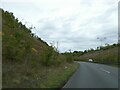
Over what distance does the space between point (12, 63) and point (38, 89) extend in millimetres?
6308

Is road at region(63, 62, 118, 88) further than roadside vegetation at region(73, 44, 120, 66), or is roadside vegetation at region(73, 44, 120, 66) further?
roadside vegetation at region(73, 44, 120, 66)

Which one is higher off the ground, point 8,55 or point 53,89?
point 8,55

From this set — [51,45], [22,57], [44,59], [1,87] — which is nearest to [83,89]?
[1,87]

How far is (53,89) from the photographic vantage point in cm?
1608

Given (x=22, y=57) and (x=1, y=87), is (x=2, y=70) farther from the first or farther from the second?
(x=22, y=57)

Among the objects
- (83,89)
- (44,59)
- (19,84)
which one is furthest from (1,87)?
(44,59)

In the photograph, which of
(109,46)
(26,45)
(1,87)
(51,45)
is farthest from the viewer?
(109,46)

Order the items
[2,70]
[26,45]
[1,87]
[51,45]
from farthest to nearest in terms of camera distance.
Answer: [51,45] → [26,45] → [2,70] → [1,87]

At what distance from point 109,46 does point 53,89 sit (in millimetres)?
151385

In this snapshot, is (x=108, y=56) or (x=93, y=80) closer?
(x=93, y=80)

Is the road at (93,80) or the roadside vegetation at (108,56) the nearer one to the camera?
the road at (93,80)

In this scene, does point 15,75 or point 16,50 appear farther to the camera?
point 16,50

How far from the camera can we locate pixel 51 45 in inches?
1320

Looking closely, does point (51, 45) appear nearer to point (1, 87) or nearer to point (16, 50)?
point (16, 50)
